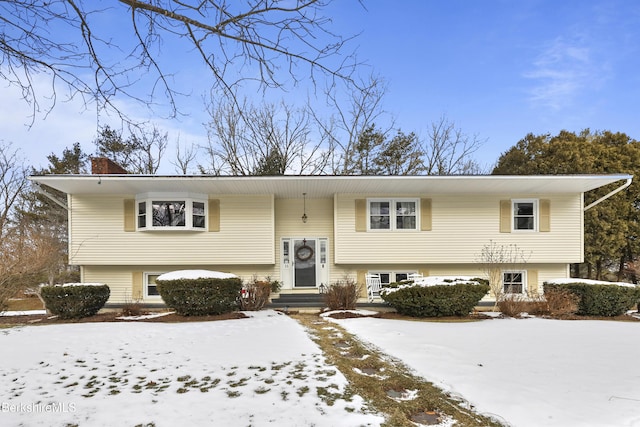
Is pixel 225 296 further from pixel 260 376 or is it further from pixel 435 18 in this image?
pixel 435 18

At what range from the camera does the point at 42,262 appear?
10.4m

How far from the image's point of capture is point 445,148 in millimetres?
24156

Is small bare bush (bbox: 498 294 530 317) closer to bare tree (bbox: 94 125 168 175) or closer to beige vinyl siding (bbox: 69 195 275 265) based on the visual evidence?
beige vinyl siding (bbox: 69 195 275 265)

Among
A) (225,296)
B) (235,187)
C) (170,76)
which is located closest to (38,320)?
(225,296)

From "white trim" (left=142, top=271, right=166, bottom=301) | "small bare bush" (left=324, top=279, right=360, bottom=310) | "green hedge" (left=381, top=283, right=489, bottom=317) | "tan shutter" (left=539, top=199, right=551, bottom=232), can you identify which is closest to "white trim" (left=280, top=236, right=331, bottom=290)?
"small bare bush" (left=324, top=279, right=360, bottom=310)

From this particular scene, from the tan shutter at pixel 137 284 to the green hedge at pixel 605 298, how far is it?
13087 mm

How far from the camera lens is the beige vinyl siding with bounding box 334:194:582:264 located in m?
12.6

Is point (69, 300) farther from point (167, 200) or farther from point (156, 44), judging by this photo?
point (156, 44)

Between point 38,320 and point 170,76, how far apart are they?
9040 mm

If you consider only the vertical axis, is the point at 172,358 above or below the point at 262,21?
below

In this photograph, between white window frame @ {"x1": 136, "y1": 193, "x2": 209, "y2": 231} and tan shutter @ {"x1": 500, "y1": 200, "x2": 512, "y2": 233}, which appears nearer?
white window frame @ {"x1": 136, "y1": 193, "x2": 209, "y2": 231}

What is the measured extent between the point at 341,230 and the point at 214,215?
4.32 metres

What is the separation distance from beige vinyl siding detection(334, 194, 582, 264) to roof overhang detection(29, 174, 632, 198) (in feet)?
1.50

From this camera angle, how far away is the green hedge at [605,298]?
9469 millimetres
